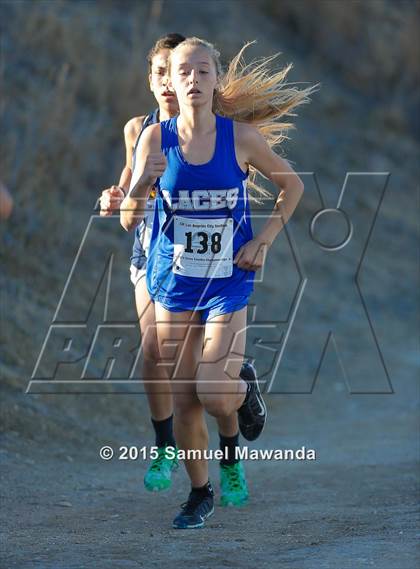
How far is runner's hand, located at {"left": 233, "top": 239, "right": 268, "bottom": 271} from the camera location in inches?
207

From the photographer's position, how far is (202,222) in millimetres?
5293

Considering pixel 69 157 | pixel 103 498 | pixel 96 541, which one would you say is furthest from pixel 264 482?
pixel 69 157

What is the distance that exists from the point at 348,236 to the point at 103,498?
7370 mm

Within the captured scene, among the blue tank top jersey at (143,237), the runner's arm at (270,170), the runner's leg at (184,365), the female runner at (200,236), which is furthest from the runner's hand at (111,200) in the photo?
the runner's arm at (270,170)

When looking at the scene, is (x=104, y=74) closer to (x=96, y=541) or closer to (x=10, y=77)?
(x=10, y=77)

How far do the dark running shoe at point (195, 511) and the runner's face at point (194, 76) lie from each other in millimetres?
1772

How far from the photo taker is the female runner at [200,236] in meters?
5.21

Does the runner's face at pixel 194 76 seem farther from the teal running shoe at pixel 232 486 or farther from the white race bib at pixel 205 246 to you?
the teal running shoe at pixel 232 486

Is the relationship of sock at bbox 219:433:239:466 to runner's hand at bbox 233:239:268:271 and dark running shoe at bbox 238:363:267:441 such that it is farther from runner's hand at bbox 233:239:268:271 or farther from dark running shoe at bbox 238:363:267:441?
runner's hand at bbox 233:239:268:271

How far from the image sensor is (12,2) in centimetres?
1253

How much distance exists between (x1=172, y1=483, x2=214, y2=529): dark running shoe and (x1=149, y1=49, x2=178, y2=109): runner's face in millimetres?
1953

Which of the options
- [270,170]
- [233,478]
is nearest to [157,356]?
[233,478]

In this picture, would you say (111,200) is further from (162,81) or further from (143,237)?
(162,81)

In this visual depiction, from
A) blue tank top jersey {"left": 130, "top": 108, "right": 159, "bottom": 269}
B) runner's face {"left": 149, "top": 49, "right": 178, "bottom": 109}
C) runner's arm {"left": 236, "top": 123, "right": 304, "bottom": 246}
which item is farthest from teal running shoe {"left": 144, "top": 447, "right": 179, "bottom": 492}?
runner's face {"left": 149, "top": 49, "right": 178, "bottom": 109}
